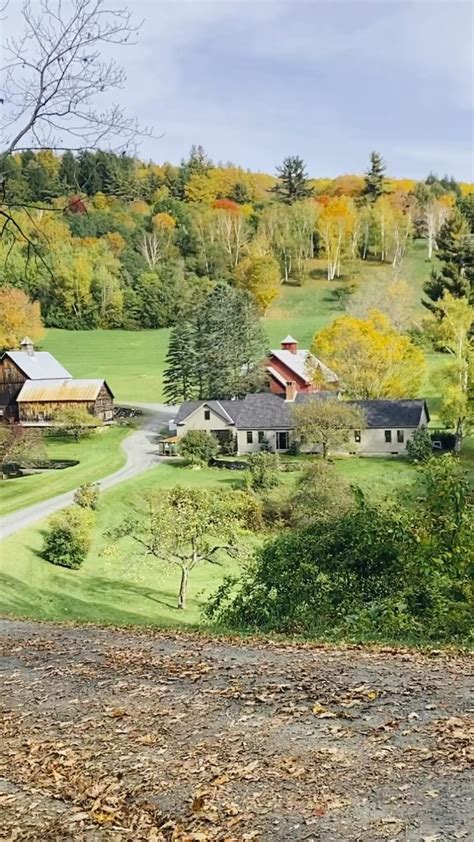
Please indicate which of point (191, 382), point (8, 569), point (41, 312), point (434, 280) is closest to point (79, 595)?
point (8, 569)

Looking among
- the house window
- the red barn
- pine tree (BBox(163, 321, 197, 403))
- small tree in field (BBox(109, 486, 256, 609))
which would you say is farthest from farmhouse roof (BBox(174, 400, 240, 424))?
small tree in field (BBox(109, 486, 256, 609))

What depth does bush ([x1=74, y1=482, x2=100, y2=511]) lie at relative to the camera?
29.7 m

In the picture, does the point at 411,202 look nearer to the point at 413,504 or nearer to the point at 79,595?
the point at 79,595

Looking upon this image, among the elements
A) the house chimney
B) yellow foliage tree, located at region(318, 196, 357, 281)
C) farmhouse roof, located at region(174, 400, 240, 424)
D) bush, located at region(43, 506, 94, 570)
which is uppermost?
yellow foliage tree, located at region(318, 196, 357, 281)

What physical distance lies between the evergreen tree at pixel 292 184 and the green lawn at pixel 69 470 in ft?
217

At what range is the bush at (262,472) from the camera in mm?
33469

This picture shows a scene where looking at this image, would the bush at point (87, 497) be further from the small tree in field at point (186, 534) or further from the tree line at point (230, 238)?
the tree line at point (230, 238)

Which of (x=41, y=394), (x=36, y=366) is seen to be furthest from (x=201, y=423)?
(x=36, y=366)

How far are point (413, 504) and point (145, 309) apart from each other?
66.4 meters

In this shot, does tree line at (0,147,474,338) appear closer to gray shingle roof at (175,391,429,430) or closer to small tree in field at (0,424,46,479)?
gray shingle roof at (175,391,429,430)

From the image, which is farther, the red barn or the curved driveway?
the red barn

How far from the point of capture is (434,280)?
2344 inches

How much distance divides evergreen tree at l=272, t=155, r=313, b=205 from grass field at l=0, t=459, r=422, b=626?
3196 inches

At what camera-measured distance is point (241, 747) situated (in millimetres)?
5121
